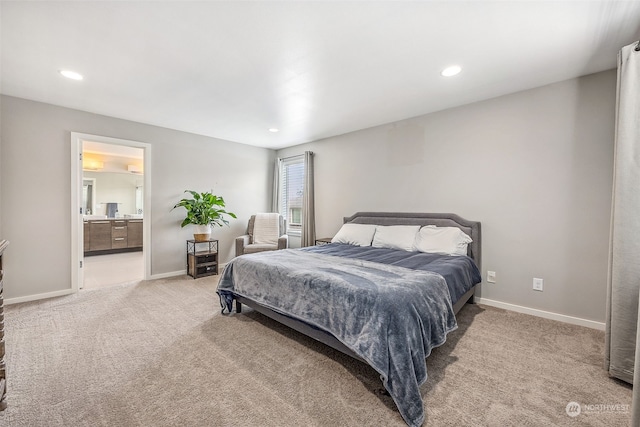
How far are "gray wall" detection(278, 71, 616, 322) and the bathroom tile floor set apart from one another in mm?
4580

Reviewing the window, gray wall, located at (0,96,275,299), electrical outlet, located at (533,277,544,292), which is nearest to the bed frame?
electrical outlet, located at (533,277,544,292)

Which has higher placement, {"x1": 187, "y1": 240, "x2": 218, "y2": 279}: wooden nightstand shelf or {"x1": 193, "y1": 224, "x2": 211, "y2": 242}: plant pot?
{"x1": 193, "y1": 224, "x2": 211, "y2": 242}: plant pot

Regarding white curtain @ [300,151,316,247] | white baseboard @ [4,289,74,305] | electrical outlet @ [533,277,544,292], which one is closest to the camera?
electrical outlet @ [533,277,544,292]

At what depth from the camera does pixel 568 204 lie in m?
2.75

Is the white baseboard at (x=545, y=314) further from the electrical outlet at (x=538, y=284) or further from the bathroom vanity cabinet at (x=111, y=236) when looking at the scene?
the bathroom vanity cabinet at (x=111, y=236)

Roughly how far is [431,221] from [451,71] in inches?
71.5

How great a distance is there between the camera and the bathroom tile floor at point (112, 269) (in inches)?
168

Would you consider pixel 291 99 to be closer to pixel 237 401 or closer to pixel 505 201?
pixel 505 201

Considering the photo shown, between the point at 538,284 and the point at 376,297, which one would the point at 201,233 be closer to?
the point at 376,297

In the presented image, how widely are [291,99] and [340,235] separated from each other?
2.03 metres

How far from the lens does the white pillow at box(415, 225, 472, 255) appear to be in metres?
3.12

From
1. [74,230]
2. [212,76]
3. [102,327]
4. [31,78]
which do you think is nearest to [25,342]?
[102,327]

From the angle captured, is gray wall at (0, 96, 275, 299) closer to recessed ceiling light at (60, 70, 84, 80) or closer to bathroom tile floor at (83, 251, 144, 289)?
bathroom tile floor at (83, 251, 144, 289)

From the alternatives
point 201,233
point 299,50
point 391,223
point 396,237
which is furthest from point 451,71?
point 201,233
